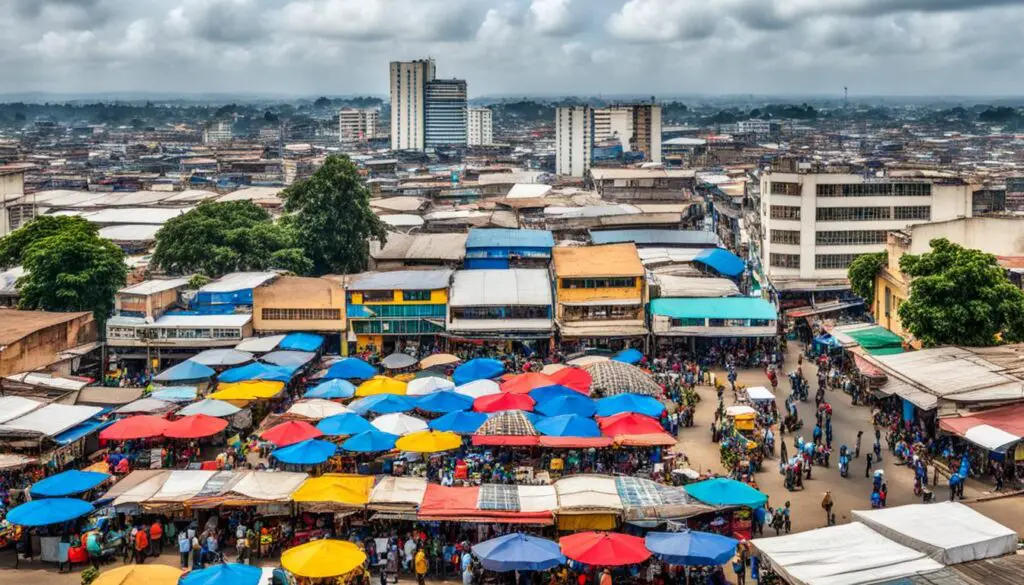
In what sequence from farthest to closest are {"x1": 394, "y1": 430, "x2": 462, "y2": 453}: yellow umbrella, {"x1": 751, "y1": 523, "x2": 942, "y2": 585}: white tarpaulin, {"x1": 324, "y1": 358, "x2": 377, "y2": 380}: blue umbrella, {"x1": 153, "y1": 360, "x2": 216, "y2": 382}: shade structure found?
{"x1": 324, "y1": 358, "x2": 377, "y2": 380}: blue umbrella
{"x1": 153, "y1": 360, "x2": 216, "y2": 382}: shade structure
{"x1": 394, "y1": 430, "x2": 462, "y2": 453}: yellow umbrella
{"x1": 751, "y1": 523, "x2": 942, "y2": 585}: white tarpaulin

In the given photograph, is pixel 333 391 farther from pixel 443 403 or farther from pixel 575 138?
pixel 575 138

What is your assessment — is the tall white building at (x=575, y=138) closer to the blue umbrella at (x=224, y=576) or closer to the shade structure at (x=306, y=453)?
the shade structure at (x=306, y=453)

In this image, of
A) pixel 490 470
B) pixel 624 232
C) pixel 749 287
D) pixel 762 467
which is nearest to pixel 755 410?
pixel 762 467

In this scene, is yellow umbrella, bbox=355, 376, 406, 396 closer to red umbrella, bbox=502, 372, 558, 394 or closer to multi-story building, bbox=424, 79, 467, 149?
red umbrella, bbox=502, 372, 558, 394

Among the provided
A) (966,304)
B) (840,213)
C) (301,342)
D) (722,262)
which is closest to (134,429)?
(301,342)

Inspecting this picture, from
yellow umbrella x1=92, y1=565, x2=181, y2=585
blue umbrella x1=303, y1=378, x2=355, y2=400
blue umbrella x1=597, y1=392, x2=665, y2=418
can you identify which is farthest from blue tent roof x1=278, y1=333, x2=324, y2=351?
yellow umbrella x1=92, y1=565, x2=181, y2=585

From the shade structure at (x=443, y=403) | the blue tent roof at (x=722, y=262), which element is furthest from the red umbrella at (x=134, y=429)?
the blue tent roof at (x=722, y=262)
